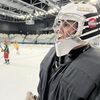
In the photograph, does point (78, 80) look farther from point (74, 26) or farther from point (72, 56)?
point (74, 26)

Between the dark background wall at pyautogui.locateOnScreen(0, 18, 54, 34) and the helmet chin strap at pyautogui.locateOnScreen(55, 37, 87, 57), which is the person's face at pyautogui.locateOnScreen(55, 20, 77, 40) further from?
the dark background wall at pyautogui.locateOnScreen(0, 18, 54, 34)

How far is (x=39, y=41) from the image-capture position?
31.3 meters

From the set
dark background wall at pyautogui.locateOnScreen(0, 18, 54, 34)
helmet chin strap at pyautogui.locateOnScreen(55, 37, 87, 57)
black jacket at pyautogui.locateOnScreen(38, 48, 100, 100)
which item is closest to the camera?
black jacket at pyautogui.locateOnScreen(38, 48, 100, 100)

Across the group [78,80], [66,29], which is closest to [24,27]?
[66,29]

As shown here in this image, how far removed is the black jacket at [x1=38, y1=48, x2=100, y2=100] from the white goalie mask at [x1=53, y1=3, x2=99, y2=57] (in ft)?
0.32

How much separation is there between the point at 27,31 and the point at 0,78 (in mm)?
28508

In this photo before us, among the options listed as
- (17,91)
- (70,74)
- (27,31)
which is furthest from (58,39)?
(27,31)

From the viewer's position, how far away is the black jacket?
1253 mm

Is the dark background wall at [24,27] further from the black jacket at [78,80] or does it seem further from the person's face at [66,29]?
the black jacket at [78,80]

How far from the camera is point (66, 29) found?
1.57 meters

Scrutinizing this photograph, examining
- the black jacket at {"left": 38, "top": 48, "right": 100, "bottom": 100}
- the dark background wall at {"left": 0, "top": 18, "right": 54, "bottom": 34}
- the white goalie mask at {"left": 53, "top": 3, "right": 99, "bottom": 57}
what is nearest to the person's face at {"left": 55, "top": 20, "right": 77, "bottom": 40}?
the white goalie mask at {"left": 53, "top": 3, "right": 99, "bottom": 57}

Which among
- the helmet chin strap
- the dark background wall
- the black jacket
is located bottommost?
the dark background wall

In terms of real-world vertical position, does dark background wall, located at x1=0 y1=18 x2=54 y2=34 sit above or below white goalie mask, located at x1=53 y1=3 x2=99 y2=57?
below

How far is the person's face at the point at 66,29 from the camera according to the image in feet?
5.14
